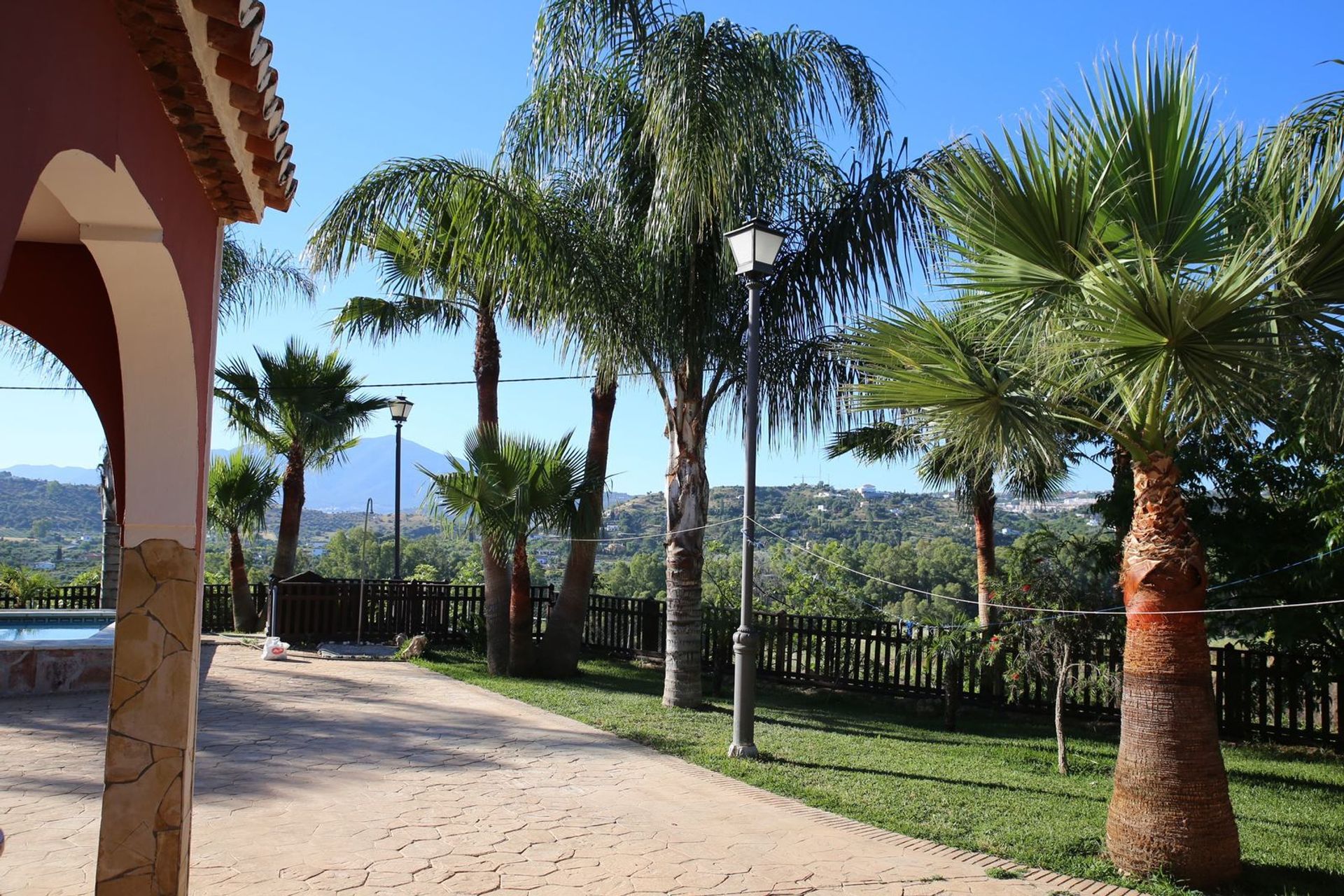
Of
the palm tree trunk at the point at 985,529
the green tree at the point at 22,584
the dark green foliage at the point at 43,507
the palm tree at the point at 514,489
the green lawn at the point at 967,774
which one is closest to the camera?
the green lawn at the point at 967,774

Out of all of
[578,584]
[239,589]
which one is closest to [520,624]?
[578,584]

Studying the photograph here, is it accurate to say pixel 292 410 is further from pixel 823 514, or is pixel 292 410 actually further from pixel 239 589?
pixel 823 514

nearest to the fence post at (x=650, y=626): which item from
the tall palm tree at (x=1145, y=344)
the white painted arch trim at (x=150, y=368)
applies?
the tall palm tree at (x=1145, y=344)

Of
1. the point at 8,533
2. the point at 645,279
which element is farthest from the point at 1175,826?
the point at 8,533

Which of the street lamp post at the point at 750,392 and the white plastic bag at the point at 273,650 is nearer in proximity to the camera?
the street lamp post at the point at 750,392

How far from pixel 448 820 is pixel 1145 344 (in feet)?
16.4

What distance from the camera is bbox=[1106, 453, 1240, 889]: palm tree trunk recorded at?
555 centimetres

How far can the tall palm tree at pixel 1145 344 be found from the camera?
5.29 m

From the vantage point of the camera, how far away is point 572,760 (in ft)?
27.3

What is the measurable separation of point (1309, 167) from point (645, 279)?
21.3 ft

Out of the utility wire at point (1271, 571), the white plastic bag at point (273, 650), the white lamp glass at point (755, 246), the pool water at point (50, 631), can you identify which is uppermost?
the white lamp glass at point (755, 246)

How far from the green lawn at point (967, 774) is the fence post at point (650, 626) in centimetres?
236

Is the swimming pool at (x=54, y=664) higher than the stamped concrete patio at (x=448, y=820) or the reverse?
higher

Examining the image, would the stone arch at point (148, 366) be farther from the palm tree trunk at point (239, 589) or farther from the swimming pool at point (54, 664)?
the palm tree trunk at point (239, 589)
